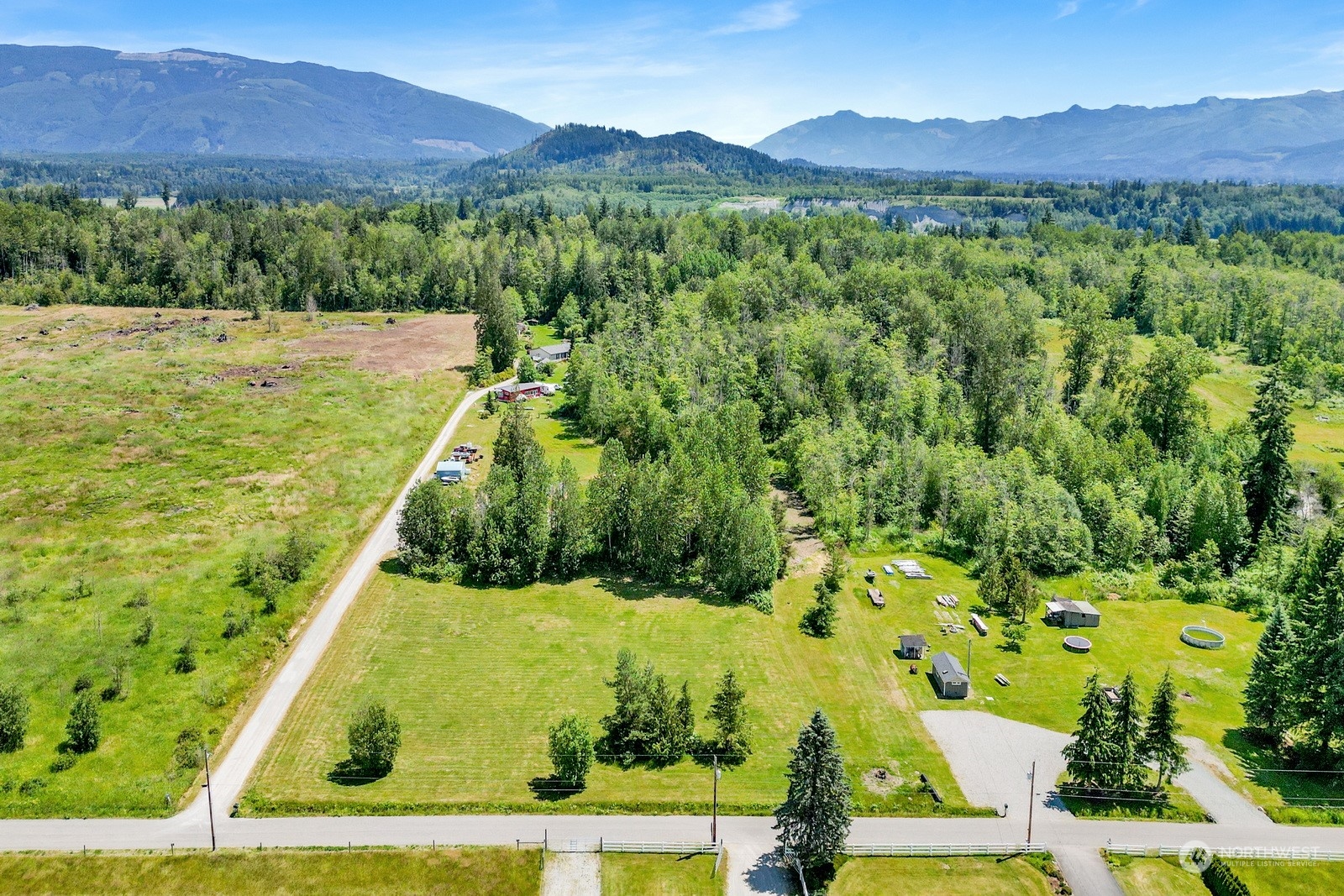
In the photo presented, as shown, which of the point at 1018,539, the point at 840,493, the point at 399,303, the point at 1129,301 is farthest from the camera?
the point at 399,303

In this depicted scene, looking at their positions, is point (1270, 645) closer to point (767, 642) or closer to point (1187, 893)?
point (1187, 893)

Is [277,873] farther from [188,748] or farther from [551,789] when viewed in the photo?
[551,789]

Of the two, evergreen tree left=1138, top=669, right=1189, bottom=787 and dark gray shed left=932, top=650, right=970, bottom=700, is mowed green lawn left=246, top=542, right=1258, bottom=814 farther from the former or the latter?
evergreen tree left=1138, top=669, right=1189, bottom=787

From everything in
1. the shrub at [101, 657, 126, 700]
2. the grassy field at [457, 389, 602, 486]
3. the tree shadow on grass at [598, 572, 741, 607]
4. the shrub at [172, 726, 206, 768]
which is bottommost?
the tree shadow on grass at [598, 572, 741, 607]

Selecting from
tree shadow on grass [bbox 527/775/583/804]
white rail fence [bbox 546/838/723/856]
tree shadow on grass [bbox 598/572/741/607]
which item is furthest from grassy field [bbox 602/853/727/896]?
tree shadow on grass [bbox 598/572/741/607]

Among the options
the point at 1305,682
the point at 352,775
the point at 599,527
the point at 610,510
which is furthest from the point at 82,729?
the point at 1305,682

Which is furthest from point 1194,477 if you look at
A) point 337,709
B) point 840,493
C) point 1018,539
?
point 337,709

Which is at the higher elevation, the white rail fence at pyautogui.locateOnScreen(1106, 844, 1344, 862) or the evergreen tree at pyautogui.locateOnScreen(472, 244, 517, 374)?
the evergreen tree at pyautogui.locateOnScreen(472, 244, 517, 374)

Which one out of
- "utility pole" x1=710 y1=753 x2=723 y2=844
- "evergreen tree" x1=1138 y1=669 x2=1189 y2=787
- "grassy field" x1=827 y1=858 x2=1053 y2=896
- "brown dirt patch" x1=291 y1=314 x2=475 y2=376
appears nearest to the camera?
"grassy field" x1=827 y1=858 x2=1053 y2=896
